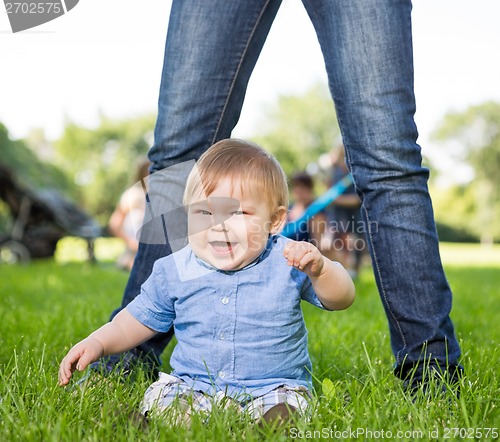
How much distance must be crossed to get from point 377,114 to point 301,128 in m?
31.2

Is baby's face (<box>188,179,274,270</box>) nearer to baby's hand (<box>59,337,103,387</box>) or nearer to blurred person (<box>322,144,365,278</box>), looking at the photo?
baby's hand (<box>59,337,103,387</box>)

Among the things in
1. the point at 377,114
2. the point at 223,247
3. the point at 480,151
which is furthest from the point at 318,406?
the point at 480,151

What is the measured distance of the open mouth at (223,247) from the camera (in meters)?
1.52

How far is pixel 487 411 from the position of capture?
134 centimetres

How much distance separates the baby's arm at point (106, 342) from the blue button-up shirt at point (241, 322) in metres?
0.04

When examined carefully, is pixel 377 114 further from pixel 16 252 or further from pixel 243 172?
pixel 16 252

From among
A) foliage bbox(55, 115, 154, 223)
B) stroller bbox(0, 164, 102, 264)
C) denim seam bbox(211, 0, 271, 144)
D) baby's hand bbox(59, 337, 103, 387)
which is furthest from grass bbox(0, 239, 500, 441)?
foliage bbox(55, 115, 154, 223)

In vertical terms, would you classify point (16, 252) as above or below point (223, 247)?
below

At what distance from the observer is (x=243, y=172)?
1522mm

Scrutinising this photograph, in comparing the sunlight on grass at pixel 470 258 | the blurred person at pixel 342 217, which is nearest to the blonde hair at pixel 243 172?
the blurred person at pixel 342 217

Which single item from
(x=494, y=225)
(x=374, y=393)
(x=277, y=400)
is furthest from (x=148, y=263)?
(x=494, y=225)

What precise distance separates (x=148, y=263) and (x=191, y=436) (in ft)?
2.32

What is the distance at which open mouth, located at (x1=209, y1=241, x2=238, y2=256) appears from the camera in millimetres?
1522

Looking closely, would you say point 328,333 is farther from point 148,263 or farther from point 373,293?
point 373,293
